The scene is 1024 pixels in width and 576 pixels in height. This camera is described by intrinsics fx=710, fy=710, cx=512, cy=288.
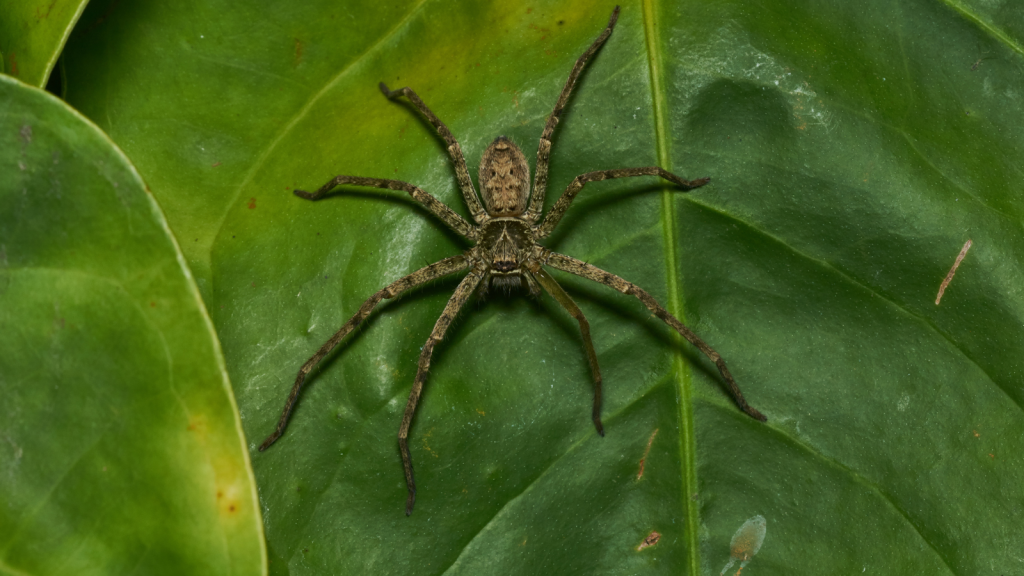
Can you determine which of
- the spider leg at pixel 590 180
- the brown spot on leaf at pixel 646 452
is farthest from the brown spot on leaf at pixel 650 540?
the spider leg at pixel 590 180

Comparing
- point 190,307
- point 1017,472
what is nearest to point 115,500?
point 190,307

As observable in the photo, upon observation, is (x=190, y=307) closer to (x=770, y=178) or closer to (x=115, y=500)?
(x=115, y=500)

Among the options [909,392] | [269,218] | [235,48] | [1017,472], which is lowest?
[1017,472]

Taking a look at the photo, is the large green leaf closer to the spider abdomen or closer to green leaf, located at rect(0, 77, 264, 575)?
the spider abdomen

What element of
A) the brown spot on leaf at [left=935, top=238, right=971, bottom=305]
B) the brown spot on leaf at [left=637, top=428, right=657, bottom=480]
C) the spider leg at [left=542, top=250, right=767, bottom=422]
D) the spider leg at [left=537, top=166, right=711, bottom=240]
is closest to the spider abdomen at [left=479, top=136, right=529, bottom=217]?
A: the spider leg at [left=537, top=166, right=711, bottom=240]

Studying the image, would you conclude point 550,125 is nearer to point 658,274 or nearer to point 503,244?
point 503,244

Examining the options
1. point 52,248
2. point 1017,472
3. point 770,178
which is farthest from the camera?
point 770,178

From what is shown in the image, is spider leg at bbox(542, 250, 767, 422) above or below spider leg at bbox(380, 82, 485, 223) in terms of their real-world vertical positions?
below
